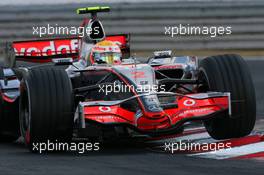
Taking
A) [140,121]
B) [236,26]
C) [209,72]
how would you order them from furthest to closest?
1. [236,26]
2. [209,72]
3. [140,121]

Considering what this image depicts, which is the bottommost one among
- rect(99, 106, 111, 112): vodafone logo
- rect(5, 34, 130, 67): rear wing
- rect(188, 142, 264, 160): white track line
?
rect(188, 142, 264, 160): white track line

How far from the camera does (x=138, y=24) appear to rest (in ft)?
60.3

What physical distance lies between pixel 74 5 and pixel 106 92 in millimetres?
7598

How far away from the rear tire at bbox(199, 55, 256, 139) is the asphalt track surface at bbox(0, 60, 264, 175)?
0.90 m

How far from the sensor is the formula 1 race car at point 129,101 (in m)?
10.3

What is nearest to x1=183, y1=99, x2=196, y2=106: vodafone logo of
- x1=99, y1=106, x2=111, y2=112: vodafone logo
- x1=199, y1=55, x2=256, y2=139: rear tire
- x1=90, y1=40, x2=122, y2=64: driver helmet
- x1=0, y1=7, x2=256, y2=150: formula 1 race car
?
x1=0, y1=7, x2=256, y2=150: formula 1 race car

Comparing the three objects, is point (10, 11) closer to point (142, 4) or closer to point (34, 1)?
point (34, 1)

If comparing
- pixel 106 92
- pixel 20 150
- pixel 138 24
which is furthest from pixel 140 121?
pixel 138 24

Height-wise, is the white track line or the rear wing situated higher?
the rear wing

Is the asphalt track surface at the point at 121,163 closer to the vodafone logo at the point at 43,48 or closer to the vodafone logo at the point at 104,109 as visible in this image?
the vodafone logo at the point at 104,109

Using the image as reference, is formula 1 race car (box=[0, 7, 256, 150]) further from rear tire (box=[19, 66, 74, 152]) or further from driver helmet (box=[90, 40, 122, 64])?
driver helmet (box=[90, 40, 122, 64])

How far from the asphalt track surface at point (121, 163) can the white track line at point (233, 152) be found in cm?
21

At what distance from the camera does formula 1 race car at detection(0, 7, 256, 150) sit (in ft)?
33.8

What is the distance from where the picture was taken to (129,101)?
10484 mm
